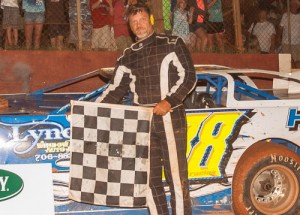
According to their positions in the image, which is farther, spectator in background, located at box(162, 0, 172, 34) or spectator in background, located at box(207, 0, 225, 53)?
spectator in background, located at box(207, 0, 225, 53)

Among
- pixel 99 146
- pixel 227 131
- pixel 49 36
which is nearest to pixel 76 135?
pixel 99 146

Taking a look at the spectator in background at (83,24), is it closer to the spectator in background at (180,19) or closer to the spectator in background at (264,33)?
the spectator in background at (180,19)

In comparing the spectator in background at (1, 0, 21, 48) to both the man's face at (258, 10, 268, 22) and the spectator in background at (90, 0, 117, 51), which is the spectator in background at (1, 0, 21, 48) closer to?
the spectator in background at (90, 0, 117, 51)

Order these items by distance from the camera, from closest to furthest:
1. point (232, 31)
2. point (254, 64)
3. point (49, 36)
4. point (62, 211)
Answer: point (62, 211), point (49, 36), point (254, 64), point (232, 31)

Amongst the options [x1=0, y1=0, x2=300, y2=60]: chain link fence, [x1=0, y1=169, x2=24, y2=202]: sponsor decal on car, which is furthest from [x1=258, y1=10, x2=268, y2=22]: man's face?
[x1=0, y1=169, x2=24, y2=202]: sponsor decal on car

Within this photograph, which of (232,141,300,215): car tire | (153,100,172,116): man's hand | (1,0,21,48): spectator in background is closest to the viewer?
(153,100,172,116): man's hand

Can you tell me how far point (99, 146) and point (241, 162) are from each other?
155 cm

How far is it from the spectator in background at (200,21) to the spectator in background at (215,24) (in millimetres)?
132

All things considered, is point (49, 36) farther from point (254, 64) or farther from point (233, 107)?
point (233, 107)

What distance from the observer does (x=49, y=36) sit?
9.89 m

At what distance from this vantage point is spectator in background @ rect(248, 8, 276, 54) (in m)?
11.5

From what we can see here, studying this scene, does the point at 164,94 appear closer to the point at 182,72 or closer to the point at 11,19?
the point at 182,72

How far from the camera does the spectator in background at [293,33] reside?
37.8 feet

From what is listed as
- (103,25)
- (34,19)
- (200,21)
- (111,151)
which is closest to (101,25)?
(103,25)
